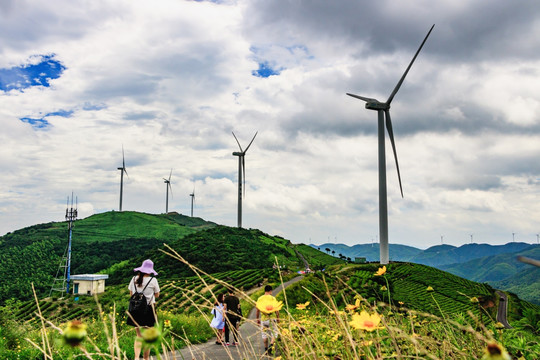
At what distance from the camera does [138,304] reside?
25.3ft

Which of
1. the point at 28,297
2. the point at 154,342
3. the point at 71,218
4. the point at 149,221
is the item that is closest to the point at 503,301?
the point at 154,342

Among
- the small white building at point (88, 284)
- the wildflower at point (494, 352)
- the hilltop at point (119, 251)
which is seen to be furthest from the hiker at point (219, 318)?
the hilltop at point (119, 251)

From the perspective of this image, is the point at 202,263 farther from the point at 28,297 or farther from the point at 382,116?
the point at 382,116

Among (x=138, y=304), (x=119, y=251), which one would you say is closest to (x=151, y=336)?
(x=138, y=304)

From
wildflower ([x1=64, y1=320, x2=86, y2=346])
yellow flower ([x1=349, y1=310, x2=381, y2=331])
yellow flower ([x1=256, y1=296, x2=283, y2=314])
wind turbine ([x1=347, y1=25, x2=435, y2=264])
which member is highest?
wind turbine ([x1=347, y1=25, x2=435, y2=264])

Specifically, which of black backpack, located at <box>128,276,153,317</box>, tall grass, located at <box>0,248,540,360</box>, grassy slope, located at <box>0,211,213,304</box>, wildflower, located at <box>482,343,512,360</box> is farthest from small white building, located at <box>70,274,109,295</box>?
wildflower, located at <box>482,343,512,360</box>

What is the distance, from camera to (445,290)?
36375 mm

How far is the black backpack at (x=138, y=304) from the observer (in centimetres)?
764

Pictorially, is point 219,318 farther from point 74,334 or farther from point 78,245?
point 78,245

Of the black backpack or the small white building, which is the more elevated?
the black backpack

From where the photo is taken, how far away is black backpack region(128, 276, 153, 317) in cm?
764

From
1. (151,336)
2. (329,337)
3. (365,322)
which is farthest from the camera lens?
(329,337)

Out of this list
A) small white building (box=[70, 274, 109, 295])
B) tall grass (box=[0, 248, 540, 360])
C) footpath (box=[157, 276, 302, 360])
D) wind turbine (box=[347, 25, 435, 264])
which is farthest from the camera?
small white building (box=[70, 274, 109, 295])

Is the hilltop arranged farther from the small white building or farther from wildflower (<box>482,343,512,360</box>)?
wildflower (<box>482,343,512,360</box>)
